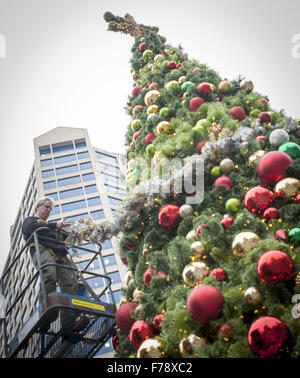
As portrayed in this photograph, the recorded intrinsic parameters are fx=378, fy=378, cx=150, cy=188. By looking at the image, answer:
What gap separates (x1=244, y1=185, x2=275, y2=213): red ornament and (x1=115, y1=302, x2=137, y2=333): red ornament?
1954mm

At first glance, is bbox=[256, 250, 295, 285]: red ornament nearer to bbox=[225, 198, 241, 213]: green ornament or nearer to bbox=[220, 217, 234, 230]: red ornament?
bbox=[220, 217, 234, 230]: red ornament

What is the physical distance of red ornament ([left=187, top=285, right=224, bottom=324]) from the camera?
335 centimetres

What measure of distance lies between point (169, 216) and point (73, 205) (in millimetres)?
46310

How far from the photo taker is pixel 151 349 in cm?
366

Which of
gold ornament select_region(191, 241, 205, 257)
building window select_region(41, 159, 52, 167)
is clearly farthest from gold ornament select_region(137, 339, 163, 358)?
building window select_region(41, 159, 52, 167)

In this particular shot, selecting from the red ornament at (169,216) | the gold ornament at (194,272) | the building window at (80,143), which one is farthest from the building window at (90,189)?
the gold ornament at (194,272)

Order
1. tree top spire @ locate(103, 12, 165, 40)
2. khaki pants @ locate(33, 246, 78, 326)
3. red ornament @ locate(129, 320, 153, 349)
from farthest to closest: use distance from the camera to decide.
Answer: tree top spire @ locate(103, 12, 165, 40)
khaki pants @ locate(33, 246, 78, 326)
red ornament @ locate(129, 320, 153, 349)

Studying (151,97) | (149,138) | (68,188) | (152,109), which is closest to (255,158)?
(149,138)

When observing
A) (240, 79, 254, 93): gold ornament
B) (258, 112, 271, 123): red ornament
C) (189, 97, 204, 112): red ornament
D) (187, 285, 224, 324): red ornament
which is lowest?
(187, 285, 224, 324): red ornament

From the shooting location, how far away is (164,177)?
500 cm

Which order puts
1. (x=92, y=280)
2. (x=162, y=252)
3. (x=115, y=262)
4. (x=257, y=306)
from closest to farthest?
1. (x=257, y=306)
2. (x=162, y=252)
3. (x=92, y=280)
4. (x=115, y=262)
